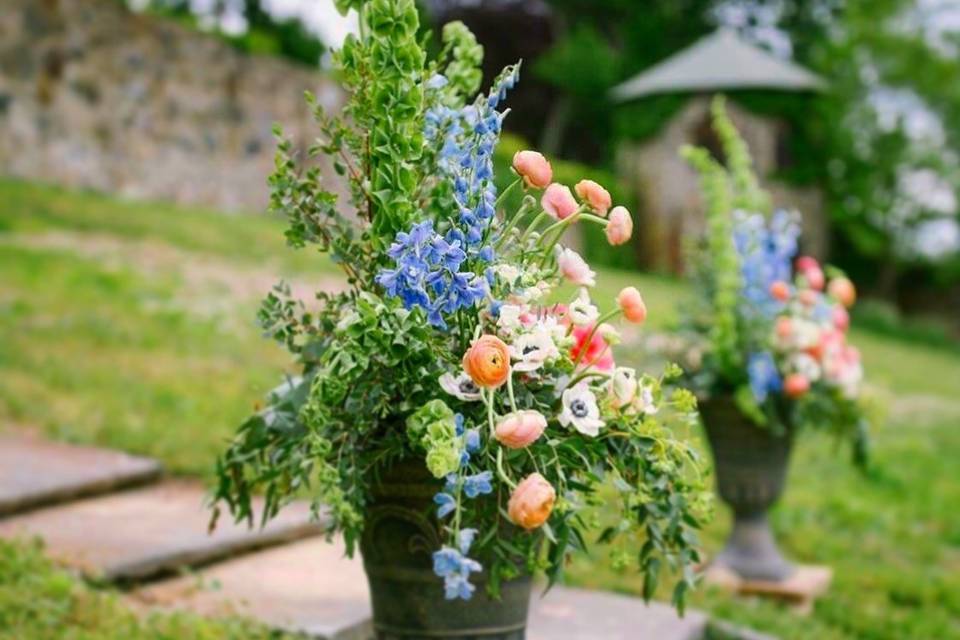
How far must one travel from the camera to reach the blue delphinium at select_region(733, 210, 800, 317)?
13.1 feet

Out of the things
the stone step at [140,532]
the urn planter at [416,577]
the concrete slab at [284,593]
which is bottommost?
the concrete slab at [284,593]

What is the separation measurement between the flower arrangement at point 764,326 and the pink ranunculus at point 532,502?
6.88ft

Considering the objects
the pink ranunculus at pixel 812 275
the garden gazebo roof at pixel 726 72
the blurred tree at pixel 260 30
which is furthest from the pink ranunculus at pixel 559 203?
the garden gazebo roof at pixel 726 72

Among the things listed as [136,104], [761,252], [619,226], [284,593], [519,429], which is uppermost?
[136,104]

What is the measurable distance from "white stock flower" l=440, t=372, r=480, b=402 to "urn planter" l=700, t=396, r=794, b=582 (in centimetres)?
216

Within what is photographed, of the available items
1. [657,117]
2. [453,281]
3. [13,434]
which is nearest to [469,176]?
[453,281]

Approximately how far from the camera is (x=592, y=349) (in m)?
2.20

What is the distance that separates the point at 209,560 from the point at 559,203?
1.77 meters

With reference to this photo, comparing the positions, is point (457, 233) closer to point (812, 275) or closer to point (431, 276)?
point (431, 276)

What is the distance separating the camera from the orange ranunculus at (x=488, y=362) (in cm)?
188

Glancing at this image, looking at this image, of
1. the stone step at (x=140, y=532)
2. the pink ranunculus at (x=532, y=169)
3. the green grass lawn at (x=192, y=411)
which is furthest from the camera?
the green grass lawn at (x=192, y=411)

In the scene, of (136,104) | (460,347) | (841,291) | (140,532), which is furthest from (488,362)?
(136,104)

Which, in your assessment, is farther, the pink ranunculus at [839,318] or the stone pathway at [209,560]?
the pink ranunculus at [839,318]

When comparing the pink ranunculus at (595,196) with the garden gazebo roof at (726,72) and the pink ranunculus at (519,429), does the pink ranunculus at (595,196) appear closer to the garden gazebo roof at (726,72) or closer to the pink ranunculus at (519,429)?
the pink ranunculus at (519,429)
